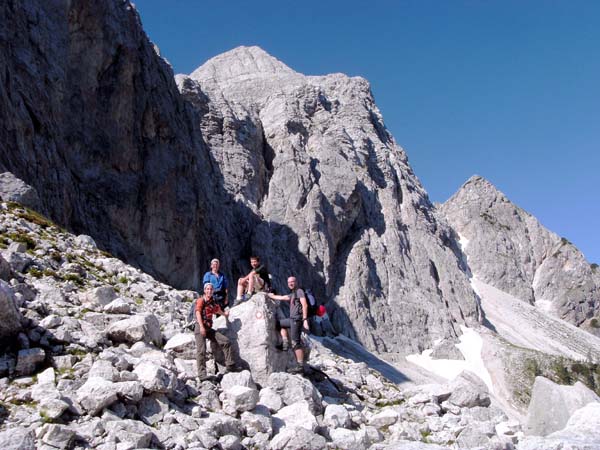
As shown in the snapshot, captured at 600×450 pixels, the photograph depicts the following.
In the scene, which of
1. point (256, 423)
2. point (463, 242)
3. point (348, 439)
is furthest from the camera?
point (463, 242)

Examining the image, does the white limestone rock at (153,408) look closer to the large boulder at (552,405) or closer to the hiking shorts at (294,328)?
the hiking shorts at (294,328)

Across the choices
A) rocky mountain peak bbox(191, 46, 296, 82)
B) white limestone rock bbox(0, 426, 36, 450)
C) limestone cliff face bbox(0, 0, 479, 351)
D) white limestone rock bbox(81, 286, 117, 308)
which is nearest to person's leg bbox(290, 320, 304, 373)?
white limestone rock bbox(81, 286, 117, 308)

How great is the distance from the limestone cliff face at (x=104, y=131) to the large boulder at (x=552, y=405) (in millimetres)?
28202

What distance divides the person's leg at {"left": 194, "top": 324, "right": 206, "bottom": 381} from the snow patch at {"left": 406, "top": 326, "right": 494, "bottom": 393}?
71111 mm

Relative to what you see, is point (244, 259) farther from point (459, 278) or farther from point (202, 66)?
point (202, 66)

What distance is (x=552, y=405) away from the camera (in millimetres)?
13773

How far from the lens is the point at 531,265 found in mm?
162250

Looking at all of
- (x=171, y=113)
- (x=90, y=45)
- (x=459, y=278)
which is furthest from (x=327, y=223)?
(x=90, y=45)

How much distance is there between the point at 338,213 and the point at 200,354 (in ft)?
255

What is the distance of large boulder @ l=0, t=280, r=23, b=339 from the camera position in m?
10.3

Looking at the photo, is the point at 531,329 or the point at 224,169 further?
the point at 531,329

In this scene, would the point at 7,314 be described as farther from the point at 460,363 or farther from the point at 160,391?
the point at 460,363

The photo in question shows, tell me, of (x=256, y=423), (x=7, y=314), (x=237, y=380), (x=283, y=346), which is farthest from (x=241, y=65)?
(x=256, y=423)

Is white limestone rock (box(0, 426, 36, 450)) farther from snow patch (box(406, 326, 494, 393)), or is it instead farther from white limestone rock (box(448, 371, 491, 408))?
snow patch (box(406, 326, 494, 393))
